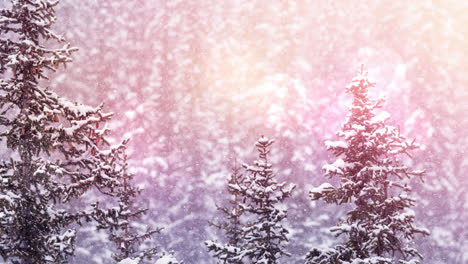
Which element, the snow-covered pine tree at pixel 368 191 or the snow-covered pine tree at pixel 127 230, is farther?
the snow-covered pine tree at pixel 127 230

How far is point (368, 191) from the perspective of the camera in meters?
10.5

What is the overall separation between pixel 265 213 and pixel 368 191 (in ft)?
12.6

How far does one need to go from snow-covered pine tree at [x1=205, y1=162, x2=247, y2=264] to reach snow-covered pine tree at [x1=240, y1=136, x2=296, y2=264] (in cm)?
35

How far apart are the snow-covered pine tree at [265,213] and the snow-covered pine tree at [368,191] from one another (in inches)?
96.7

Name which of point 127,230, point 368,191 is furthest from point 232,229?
point 368,191

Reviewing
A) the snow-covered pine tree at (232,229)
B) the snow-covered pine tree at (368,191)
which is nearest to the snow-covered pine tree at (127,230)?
the snow-covered pine tree at (232,229)

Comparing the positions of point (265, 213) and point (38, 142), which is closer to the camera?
point (38, 142)

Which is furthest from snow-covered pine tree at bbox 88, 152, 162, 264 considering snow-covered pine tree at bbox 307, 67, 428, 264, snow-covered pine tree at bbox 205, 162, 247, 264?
snow-covered pine tree at bbox 307, 67, 428, 264

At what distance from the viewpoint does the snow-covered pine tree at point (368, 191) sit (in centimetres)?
1041

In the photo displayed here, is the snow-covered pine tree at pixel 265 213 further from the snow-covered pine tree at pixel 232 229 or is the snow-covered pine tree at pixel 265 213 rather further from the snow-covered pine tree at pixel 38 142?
the snow-covered pine tree at pixel 38 142

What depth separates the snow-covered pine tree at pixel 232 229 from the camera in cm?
1340

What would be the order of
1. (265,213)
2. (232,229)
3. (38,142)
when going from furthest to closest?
1. (232,229)
2. (265,213)
3. (38,142)

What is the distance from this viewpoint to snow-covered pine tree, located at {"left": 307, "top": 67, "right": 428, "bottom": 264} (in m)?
10.4

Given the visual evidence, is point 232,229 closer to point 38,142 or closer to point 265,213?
point 265,213
